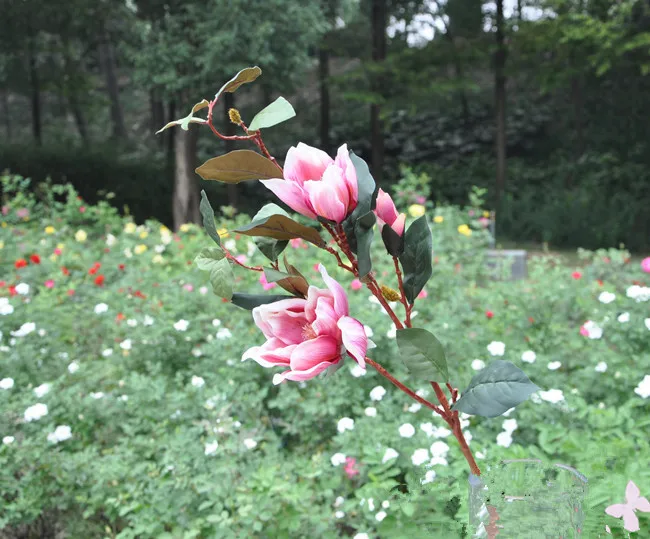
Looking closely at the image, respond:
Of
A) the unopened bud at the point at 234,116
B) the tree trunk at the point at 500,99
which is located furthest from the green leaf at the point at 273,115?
the tree trunk at the point at 500,99

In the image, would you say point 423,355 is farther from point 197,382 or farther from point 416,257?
point 197,382

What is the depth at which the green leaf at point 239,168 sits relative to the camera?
0.73 metres

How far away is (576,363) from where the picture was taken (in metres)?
2.67

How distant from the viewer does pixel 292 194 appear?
0.75 meters

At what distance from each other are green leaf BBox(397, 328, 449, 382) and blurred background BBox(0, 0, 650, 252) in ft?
22.7

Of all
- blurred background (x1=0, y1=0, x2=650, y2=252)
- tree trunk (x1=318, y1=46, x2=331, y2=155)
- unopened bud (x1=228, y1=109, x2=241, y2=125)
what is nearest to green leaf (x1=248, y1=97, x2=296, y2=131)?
unopened bud (x1=228, y1=109, x2=241, y2=125)

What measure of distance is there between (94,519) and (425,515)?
1807 mm

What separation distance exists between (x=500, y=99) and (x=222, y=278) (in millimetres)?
13144

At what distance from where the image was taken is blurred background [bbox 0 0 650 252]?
998 centimetres

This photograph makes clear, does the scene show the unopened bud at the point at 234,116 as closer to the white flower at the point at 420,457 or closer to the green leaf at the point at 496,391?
the green leaf at the point at 496,391

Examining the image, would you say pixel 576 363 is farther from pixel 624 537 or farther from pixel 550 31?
pixel 550 31

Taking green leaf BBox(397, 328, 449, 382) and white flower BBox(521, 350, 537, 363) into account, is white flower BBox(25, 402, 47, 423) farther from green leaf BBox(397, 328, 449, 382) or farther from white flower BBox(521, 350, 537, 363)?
green leaf BBox(397, 328, 449, 382)

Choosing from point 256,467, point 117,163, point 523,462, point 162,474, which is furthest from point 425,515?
point 117,163

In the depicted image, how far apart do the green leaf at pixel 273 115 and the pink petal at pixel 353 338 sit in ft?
0.78
